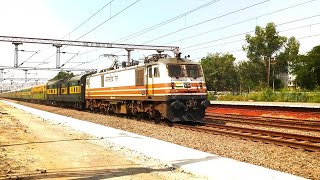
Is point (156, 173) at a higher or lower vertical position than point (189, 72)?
lower

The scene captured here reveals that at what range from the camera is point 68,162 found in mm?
9430

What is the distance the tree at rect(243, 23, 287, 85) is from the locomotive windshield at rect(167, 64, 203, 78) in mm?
62099

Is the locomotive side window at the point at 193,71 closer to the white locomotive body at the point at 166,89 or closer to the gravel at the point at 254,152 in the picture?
the white locomotive body at the point at 166,89

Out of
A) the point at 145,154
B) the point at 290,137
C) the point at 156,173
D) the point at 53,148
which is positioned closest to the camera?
the point at 156,173

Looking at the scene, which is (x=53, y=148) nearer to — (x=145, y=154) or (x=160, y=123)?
(x=145, y=154)

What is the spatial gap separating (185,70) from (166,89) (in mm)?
1738

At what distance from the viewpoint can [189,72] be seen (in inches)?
765

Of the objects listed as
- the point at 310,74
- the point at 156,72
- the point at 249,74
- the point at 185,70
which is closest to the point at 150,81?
the point at 156,72

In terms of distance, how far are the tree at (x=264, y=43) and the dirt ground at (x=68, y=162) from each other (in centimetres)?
7094

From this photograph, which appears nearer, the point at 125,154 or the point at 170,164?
the point at 170,164

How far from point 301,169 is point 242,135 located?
5.42 meters

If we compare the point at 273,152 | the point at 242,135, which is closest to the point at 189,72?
the point at 242,135

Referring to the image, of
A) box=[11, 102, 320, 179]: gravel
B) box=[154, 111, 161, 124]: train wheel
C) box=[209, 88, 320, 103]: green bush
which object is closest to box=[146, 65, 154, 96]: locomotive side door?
box=[154, 111, 161, 124]: train wheel

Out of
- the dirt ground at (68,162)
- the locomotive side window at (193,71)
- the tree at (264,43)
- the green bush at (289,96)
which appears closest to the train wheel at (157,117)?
the locomotive side window at (193,71)
